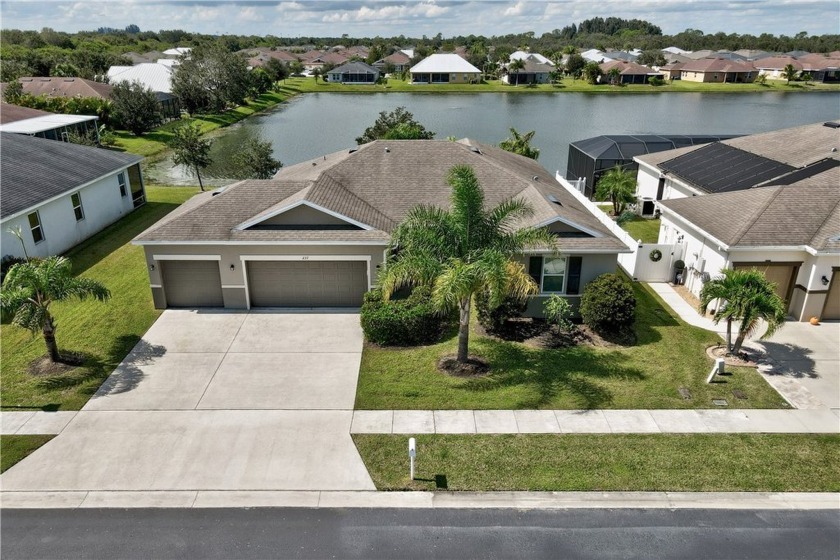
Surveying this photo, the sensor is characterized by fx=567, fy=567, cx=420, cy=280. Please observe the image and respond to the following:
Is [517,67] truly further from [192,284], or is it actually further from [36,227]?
[192,284]

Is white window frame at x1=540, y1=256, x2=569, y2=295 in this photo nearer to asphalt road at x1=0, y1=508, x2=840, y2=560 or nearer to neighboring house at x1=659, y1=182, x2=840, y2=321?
neighboring house at x1=659, y1=182, x2=840, y2=321

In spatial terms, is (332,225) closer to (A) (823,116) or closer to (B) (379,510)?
(B) (379,510)

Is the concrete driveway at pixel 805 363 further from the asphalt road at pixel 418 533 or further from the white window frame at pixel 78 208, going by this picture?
the white window frame at pixel 78 208

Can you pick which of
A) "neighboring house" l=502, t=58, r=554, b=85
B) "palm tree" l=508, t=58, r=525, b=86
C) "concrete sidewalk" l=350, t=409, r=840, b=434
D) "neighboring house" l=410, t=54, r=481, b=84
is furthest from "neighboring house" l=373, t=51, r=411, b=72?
"concrete sidewalk" l=350, t=409, r=840, b=434

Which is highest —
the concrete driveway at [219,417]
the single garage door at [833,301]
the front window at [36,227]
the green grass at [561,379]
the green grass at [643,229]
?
the front window at [36,227]

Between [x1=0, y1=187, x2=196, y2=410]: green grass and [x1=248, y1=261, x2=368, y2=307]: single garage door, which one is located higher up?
[x1=248, y1=261, x2=368, y2=307]: single garage door

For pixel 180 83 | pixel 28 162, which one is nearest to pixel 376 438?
pixel 28 162

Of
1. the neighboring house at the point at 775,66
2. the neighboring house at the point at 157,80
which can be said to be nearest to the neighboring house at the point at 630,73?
the neighboring house at the point at 775,66
